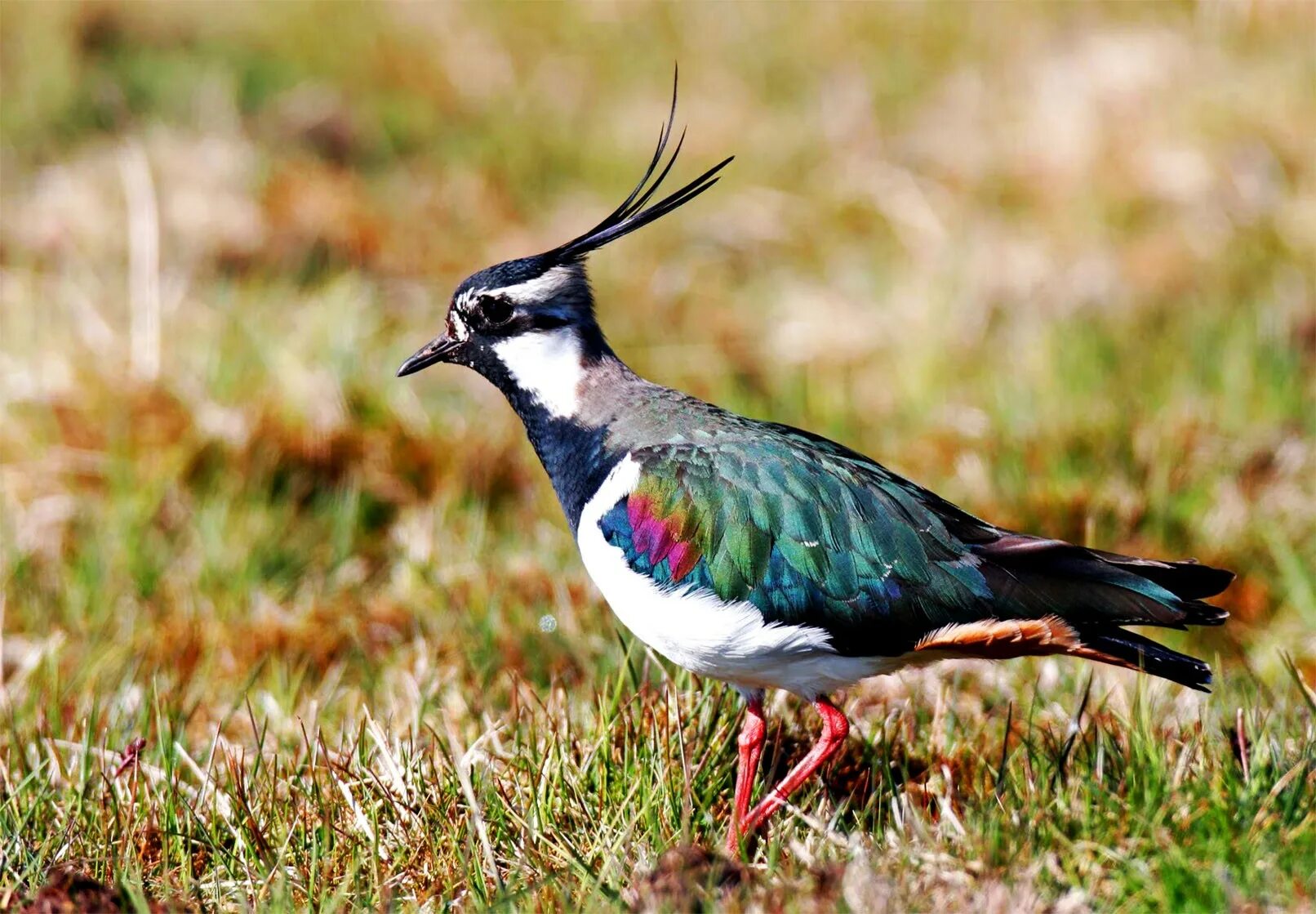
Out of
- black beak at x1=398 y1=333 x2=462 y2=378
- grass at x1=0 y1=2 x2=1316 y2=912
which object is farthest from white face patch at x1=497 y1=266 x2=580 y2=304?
grass at x1=0 y1=2 x2=1316 y2=912

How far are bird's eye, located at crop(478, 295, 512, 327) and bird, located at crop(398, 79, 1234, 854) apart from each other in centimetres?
53

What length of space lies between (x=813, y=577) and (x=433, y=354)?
1413 millimetres

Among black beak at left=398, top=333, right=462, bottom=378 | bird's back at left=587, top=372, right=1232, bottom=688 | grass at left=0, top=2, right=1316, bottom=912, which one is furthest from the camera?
black beak at left=398, top=333, right=462, bottom=378

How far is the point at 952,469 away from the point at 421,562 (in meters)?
2.14

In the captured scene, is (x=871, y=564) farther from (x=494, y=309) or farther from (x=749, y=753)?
(x=494, y=309)

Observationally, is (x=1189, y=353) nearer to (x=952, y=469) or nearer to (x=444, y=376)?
(x=952, y=469)

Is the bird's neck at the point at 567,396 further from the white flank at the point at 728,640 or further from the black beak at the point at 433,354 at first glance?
A: the white flank at the point at 728,640

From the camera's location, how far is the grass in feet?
11.0

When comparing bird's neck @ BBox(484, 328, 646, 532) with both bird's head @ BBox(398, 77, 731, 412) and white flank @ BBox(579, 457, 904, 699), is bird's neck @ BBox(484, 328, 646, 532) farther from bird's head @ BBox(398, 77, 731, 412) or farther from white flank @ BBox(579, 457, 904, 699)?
white flank @ BBox(579, 457, 904, 699)

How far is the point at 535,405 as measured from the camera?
13.8 ft

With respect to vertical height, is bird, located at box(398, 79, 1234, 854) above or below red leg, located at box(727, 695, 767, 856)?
above

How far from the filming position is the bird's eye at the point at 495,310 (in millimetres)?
4262

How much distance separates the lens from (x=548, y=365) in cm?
423

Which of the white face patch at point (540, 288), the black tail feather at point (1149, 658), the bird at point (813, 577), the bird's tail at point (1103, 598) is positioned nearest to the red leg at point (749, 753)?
the bird at point (813, 577)
